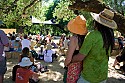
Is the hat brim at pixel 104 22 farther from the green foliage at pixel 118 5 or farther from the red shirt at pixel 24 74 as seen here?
the green foliage at pixel 118 5

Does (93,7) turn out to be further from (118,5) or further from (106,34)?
(118,5)

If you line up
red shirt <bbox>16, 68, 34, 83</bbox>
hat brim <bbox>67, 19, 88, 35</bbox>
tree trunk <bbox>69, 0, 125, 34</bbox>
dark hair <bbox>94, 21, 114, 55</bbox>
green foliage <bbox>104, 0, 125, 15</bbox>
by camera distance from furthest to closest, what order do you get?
green foliage <bbox>104, 0, 125, 15</bbox> < tree trunk <bbox>69, 0, 125, 34</bbox> < red shirt <bbox>16, 68, 34, 83</bbox> < hat brim <bbox>67, 19, 88, 35</bbox> < dark hair <bbox>94, 21, 114, 55</bbox>

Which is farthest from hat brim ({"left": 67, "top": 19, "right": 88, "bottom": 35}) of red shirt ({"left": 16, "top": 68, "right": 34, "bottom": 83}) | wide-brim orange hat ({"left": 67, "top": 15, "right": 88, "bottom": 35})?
red shirt ({"left": 16, "top": 68, "right": 34, "bottom": 83})

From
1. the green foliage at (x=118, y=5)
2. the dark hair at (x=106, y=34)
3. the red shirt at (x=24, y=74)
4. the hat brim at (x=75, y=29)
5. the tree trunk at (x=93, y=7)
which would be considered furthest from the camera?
the green foliage at (x=118, y=5)

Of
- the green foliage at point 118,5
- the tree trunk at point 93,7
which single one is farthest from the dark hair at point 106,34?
the green foliage at point 118,5

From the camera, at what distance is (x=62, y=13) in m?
19.7

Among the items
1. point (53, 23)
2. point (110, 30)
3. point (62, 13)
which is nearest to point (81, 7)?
point (110, 30)

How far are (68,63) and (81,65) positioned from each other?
0.56 feet

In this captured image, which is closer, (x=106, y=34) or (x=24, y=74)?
(x=106, y=34)

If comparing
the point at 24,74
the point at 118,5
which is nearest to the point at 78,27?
the point at 24,74

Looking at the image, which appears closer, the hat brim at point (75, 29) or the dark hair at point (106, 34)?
the dark hair at point (106, 34)

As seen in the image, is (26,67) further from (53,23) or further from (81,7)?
(53,23)

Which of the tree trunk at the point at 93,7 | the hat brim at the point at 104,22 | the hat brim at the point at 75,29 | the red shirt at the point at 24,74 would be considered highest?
the hat brim at the point at 104,22

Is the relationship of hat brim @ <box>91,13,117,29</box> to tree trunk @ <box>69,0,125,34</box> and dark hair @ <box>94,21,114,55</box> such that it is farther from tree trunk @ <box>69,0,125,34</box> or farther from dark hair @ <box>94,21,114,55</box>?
tree trunk @ <box>69,0,125,34</box>
